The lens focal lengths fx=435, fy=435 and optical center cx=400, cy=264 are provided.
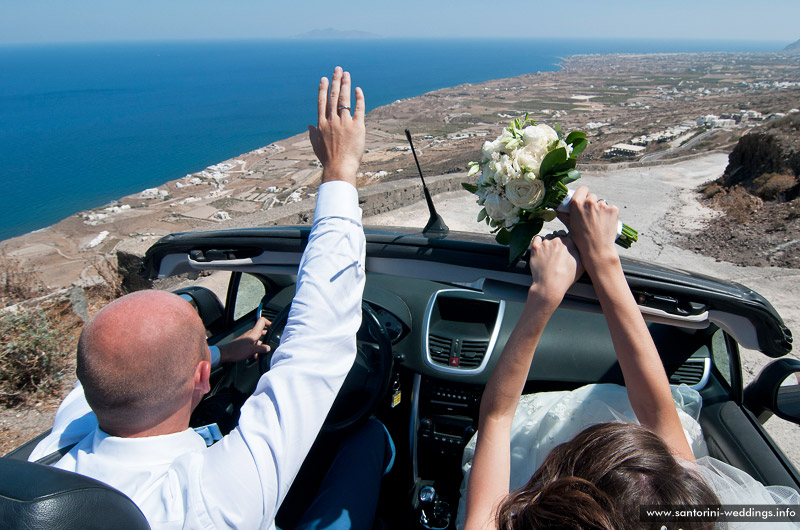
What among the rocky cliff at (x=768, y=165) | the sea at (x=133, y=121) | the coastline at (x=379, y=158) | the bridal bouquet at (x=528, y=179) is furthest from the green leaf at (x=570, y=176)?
the sea at (x=133, y=121)

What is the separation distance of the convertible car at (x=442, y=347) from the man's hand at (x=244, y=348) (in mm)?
86

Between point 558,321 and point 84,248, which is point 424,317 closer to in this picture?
point 558,321

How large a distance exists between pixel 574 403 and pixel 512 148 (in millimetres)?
1353

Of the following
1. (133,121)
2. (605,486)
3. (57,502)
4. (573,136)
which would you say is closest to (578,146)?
(573,136)

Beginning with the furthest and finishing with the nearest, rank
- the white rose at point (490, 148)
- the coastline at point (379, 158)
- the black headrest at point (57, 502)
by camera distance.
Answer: the coastline at point (379, 158), the white rose at point (490, 148), the black headrest at point (57, 502)

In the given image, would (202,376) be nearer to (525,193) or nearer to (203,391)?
(203,391)

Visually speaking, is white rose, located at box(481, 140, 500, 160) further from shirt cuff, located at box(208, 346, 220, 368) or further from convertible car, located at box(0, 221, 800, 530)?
shirt cuff, located at box(208, 346, 220, 368)

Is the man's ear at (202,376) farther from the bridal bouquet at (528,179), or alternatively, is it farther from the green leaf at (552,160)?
the green leaf at (552,160)

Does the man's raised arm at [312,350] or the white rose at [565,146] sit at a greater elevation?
the white rose at [565,146]

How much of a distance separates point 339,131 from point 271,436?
870 millimetres

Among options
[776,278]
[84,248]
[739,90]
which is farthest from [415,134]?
[739,90]

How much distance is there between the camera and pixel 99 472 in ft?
3.69

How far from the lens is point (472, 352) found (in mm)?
2445

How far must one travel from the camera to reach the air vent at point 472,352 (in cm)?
243
